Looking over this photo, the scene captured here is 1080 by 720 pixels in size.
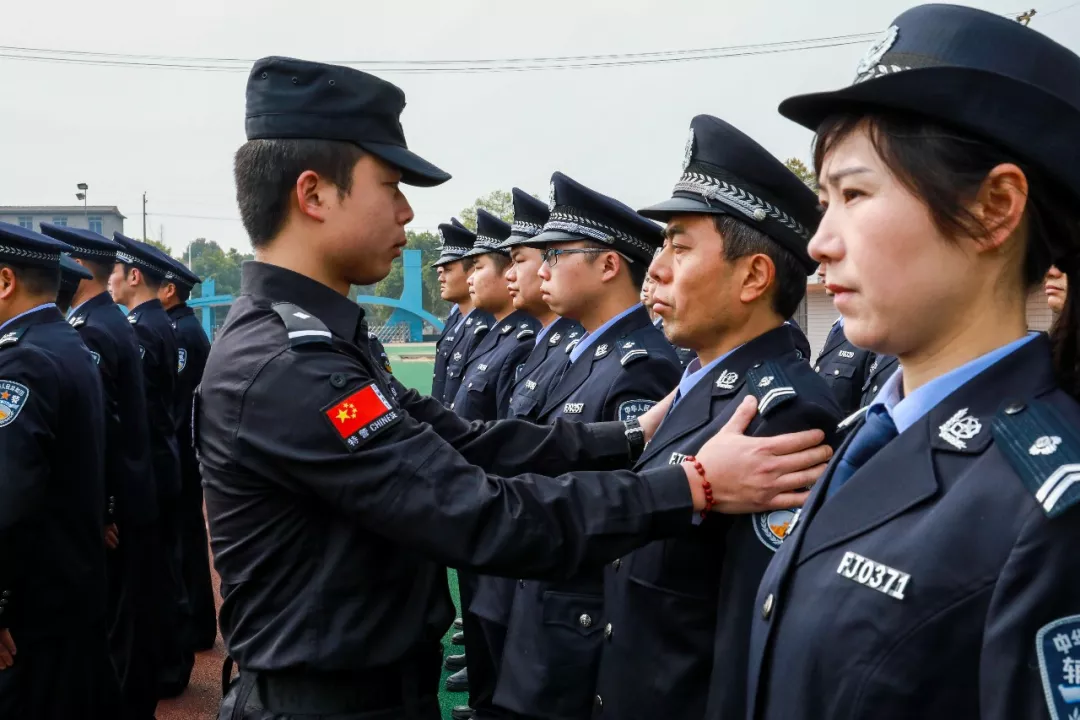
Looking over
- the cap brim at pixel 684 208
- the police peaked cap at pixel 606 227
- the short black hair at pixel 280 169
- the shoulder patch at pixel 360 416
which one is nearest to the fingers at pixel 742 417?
the cap brim at pixel 684 208

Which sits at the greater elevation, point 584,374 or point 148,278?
point 148,278

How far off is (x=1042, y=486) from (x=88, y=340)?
17.3 feet

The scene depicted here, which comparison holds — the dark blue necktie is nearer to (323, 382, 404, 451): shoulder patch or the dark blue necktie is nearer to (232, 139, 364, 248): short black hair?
(323, 382, 404, 451): shoulder patch

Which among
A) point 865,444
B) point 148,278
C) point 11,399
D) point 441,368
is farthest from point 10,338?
point 441,368

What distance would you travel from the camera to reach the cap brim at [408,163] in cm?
247

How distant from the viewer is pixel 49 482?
3861 millimetres

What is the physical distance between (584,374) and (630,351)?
326mm

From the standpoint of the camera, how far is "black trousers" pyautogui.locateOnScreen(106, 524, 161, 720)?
4.92m

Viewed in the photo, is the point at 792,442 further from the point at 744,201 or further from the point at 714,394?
the point at 744,201

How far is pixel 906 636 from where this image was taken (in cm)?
121

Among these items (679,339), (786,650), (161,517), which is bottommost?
(161,517)

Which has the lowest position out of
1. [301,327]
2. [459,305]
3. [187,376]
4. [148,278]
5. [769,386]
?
[187,376]

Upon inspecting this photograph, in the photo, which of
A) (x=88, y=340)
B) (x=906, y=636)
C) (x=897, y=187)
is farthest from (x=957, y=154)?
(x=88, y=340)

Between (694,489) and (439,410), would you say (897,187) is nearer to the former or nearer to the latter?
(694,489)
